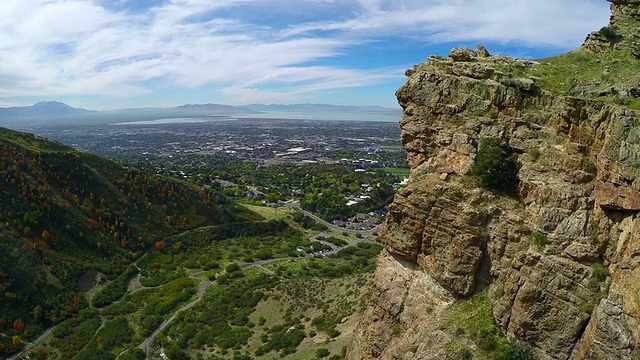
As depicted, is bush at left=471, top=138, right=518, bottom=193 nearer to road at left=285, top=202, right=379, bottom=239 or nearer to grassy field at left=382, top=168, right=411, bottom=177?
road at left=285, top=202, right=379, bottom=239

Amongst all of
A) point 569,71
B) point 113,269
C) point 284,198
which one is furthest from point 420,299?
point 284,198

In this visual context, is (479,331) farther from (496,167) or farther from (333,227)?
(333,227)

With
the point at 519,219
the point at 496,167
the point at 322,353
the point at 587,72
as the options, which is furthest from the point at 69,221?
the point at 587,72

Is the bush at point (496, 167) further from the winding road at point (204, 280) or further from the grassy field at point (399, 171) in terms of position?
the grassy field at point (399, 171)

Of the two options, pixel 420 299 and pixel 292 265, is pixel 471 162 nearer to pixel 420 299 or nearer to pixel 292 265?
pixel 420 299

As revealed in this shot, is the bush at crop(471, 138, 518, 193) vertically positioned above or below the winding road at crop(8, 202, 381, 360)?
above

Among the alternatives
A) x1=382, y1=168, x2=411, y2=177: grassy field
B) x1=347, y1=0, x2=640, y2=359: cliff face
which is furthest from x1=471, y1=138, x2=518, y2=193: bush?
x1=382, y1=168, x2=411, y2=177: grassy field
